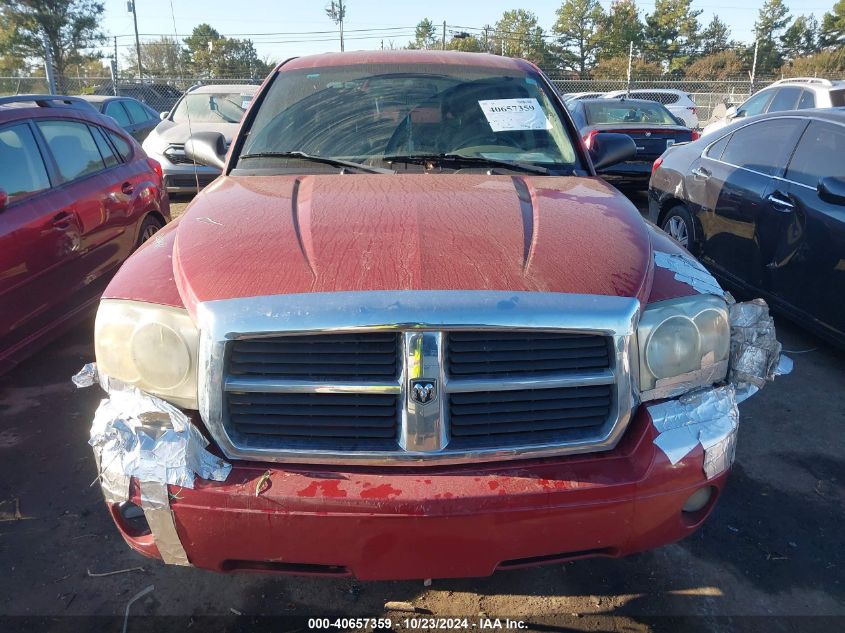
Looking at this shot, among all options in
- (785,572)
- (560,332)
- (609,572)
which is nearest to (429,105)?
(560,332)

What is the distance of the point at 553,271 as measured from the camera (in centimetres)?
197

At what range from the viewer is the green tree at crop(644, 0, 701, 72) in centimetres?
6197

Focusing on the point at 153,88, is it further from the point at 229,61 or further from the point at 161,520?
the point at 161,520

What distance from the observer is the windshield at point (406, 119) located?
3137 millimetres

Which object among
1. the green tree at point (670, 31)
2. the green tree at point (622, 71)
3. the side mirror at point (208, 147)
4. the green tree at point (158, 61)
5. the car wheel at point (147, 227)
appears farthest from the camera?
the green tree at point (670, 31)

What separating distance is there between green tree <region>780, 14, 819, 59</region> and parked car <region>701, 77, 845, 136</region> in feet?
198

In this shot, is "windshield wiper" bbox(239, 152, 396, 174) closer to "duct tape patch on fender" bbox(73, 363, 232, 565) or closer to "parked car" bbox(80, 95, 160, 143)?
"duct tape patch on fender" bbox(73, 363, 232, 565)

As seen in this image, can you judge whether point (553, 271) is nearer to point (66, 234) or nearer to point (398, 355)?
point (398, 355)

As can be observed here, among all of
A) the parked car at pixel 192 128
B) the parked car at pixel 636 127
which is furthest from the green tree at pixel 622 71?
the parked car at pixel 192 128

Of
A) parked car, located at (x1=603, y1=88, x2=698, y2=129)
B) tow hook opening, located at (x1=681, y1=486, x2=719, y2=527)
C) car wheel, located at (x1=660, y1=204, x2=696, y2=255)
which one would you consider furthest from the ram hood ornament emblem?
parked car, located at (x1=603, y1=88, x2=698, y2=129)

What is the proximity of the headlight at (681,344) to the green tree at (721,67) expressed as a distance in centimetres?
4750

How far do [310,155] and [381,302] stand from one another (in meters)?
1.53

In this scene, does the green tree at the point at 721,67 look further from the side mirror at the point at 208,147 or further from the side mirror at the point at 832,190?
the side mirror at the point at 208,147

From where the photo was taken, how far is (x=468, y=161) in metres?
3.04
